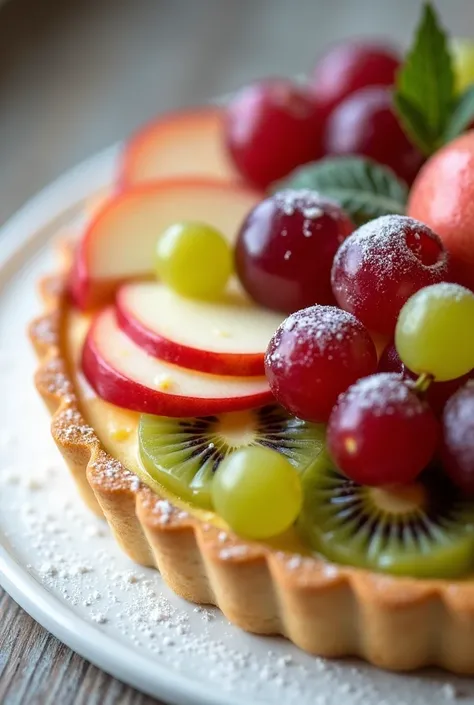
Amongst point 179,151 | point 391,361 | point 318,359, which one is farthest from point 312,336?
point 179,151

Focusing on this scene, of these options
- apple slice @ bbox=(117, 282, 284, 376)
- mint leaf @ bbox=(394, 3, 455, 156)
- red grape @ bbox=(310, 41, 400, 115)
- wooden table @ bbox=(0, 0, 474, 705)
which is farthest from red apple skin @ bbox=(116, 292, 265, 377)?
wooden table @ bbox=(0, 0, 474, 705)

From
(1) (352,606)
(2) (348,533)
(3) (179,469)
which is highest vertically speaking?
(3) (179,469)

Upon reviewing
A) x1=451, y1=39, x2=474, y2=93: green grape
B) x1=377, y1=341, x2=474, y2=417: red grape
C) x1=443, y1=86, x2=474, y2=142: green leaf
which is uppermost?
x1=443, y1=86, x2=474, y2=142: green leaf

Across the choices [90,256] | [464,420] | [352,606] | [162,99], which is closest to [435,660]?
[352,606]

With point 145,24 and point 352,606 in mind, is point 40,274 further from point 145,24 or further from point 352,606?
point 145,24

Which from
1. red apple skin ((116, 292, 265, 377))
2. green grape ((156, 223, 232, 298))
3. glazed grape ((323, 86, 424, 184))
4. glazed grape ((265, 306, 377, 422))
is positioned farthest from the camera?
glazed grape ((323, 86, 424, 184))

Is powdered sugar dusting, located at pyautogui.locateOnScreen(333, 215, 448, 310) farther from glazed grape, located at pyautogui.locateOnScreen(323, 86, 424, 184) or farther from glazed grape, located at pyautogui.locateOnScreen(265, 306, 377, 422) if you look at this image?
glazed grape, located at pyautogui.locateOnScreen(323, 86, 424, 184)

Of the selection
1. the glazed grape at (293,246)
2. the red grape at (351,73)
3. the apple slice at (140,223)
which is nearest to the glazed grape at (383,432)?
the glazed grape at (293,246)

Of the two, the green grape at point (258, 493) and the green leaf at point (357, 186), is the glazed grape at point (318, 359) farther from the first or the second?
the green leaf at point (357, 186)

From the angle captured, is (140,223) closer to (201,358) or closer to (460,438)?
(201,358)
